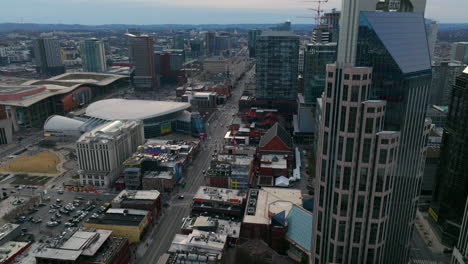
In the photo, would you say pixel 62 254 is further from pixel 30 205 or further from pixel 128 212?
pixel 30 205

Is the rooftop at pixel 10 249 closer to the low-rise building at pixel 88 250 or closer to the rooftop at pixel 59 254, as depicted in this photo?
the low-rise building at pixel 88 250

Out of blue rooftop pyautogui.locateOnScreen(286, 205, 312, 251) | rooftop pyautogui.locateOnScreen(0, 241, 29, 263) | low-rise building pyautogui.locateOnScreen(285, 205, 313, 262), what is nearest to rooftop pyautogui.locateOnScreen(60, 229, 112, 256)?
rooftop pyautogui.locateOnScreen(0, 241, 29, 263)

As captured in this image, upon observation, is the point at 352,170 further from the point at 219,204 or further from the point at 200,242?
the point at 219,204

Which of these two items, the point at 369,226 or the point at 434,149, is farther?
the point at 434,149

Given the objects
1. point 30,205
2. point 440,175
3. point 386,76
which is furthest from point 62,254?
point 440,175

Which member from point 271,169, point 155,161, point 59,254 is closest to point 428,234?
Result: point 271,169

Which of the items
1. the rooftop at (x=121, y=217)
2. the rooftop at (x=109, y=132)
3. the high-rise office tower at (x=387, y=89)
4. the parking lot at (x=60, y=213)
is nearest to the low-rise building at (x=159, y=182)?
the parking lot at (x=60, y=213)

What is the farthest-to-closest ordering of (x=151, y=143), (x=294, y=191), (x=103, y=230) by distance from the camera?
1. (x=151, y=143)
2. (x=294, y=191)
3. (x=103, y=230)
